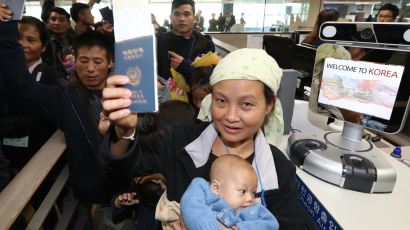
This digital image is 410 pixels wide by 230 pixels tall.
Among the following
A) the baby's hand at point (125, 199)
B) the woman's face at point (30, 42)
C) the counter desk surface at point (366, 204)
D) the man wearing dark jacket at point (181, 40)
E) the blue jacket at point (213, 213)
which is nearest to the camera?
the blue jacket at point (213, 213)

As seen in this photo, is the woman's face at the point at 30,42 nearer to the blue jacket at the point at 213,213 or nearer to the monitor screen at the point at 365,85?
the blue jacket at the point at 213,213

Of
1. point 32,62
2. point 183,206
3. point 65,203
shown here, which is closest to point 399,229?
point 183,206

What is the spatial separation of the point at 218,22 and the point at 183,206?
601 centimetres

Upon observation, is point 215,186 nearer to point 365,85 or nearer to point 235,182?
point 235,182

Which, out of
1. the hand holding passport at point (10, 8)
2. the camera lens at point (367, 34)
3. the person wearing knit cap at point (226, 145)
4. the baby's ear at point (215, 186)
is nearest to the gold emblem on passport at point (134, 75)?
the person wearing knit cap at point (226, 145)

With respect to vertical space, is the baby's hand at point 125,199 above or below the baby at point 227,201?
below

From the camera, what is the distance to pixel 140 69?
2.18 ft

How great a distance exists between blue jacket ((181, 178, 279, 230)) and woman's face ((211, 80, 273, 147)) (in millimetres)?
198

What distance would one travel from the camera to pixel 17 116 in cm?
149

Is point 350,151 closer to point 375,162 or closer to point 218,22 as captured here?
point 375,162

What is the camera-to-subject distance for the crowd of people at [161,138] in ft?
2.88

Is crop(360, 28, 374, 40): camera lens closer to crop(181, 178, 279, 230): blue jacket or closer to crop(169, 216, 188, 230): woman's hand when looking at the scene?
crop(181, 178, 279, 230): blue jacket

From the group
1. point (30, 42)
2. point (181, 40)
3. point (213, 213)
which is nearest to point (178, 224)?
point (213, 213)

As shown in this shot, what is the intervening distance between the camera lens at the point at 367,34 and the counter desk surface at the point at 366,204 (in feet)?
1.92
